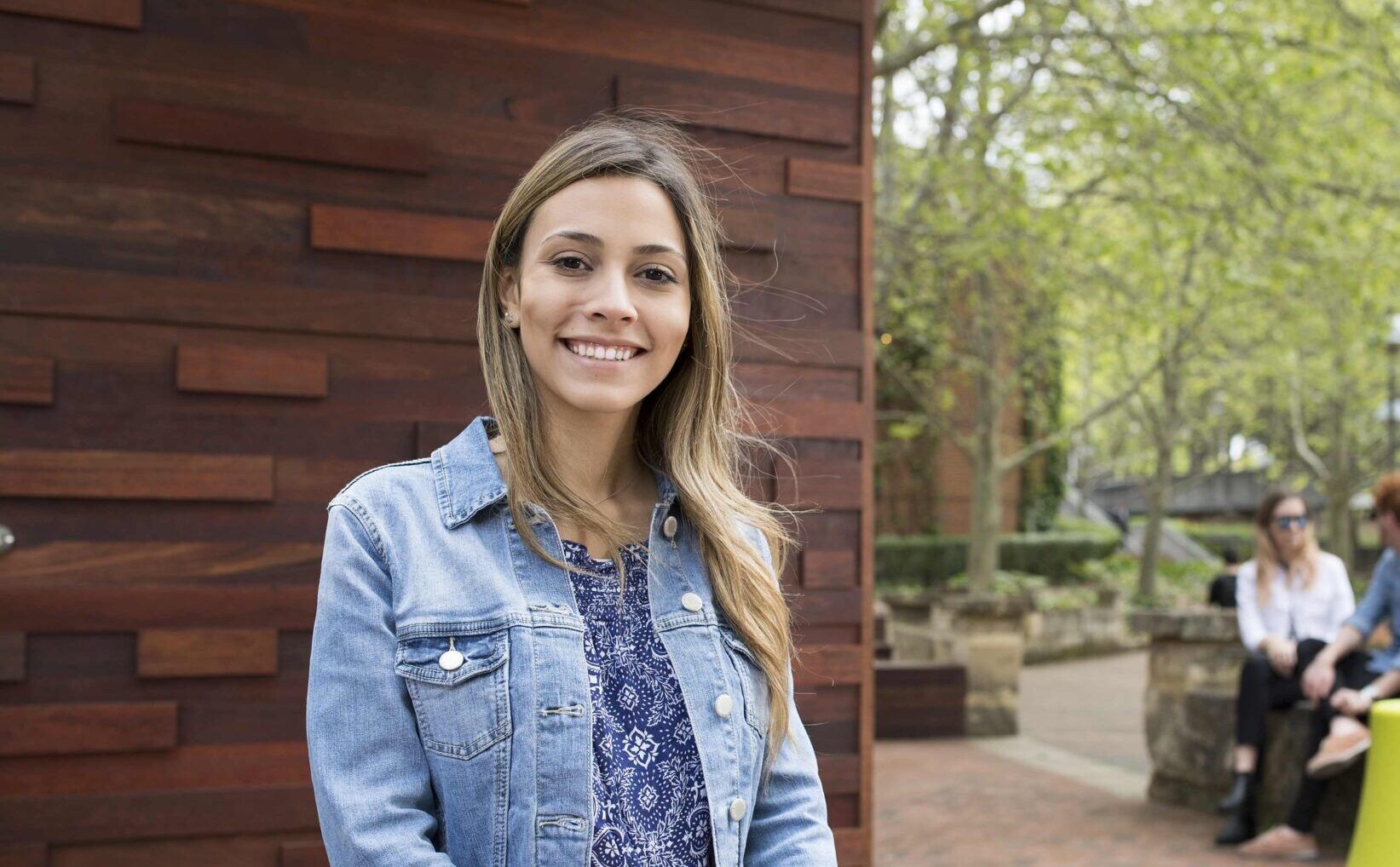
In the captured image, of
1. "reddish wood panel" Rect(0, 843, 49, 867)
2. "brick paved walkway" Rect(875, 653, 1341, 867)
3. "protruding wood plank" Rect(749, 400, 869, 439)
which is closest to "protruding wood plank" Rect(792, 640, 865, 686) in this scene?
"protruding wood plank" Rect(749, 400, 869, 439)

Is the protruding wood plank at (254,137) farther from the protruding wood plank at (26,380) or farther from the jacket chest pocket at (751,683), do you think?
the jacket chest pocket at (751,683)

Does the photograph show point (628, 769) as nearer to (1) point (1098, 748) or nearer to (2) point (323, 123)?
(2) point (323, 123)

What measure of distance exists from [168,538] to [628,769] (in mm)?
2301

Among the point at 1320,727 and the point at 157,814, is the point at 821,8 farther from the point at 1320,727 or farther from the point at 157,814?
the point at 1320,727

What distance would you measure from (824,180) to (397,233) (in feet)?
4.71

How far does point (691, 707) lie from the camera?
168 centimetres

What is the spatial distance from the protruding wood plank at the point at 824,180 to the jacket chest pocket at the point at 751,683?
9.01ft

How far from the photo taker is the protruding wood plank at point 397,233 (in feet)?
12.1

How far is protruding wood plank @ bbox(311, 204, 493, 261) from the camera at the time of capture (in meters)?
3.69

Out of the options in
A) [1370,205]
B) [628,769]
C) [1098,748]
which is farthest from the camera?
[1098,748]

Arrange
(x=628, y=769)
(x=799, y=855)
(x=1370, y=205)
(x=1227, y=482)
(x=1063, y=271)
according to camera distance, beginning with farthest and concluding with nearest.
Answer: (x=1227, y=482), (x=1063, y=271), (x=1370, y=205), (x=799, y=855), (x=628, y=769)

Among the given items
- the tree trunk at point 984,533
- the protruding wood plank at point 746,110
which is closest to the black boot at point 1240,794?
the protruding wood plank at point 746,110

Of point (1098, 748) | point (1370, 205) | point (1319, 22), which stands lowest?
point (1098, 748)

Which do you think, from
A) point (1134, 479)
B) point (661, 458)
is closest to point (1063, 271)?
point (661, 458)
